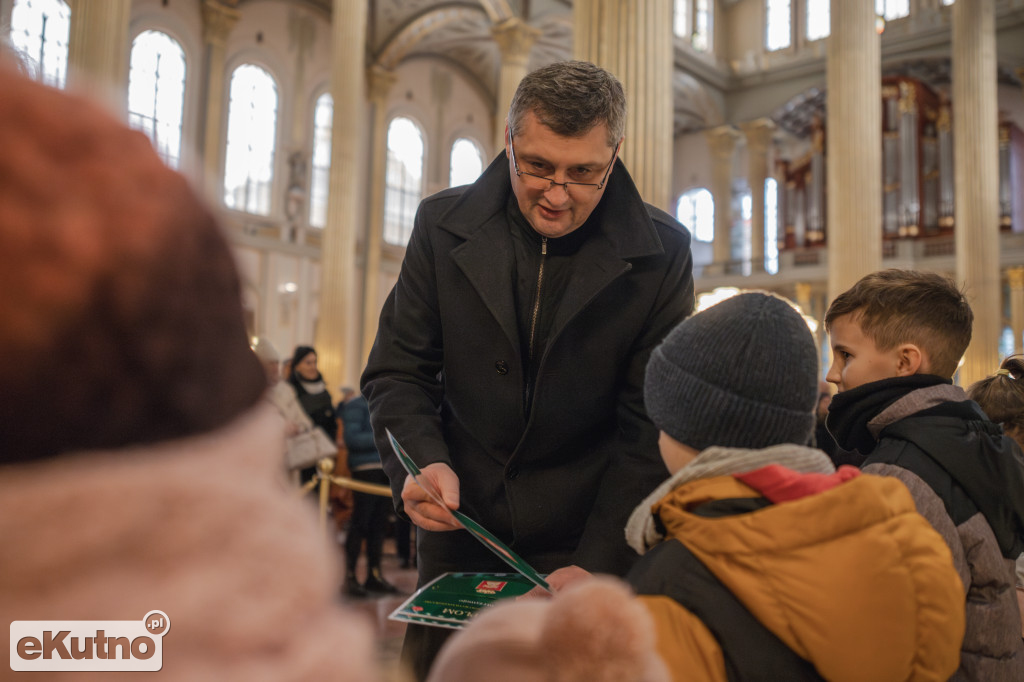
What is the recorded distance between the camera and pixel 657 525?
1178mm

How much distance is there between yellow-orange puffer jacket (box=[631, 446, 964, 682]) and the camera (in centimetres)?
103

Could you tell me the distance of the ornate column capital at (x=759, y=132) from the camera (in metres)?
23.9

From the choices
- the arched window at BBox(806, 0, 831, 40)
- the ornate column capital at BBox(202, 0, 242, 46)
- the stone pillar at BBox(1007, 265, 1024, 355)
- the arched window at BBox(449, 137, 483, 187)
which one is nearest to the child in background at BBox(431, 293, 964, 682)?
the ornate column capital at BBox(202, 0, 242, 46)

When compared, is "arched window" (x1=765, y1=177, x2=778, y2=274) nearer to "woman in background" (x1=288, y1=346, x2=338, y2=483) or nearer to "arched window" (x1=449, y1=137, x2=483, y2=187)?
"arched window" (x1=449, y1=137, x2=483, y2=187)

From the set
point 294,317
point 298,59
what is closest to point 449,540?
point 294,317

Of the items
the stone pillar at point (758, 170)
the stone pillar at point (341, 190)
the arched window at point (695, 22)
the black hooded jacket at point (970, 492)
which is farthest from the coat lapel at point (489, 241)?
the arched window at point (695, 22)

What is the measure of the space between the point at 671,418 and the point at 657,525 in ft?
0.52

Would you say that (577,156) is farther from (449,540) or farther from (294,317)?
(294,317)

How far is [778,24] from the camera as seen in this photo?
79.9 feet

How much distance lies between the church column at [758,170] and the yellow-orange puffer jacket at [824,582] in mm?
23783

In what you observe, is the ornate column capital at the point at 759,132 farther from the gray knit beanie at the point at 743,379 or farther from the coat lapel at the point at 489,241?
the gray knit beanie at the point at 743,379

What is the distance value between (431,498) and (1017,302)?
19.9 metres

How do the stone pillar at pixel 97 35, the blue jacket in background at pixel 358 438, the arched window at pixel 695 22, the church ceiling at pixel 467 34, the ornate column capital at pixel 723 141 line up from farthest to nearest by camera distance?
1. the ornate column capital at pixel 723 141
2. the arched window at pixel 695 22
3. the church ceiling at pixel 467 34
4. the stone pillar at pixel 97 35
5. the blue jacket in background at pixel 358 438

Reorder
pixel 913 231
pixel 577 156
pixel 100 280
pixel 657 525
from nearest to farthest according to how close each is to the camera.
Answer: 1. pixel 100 280
2. pixel 657 525
3. pixel 577 156
4. pixel 913 231
